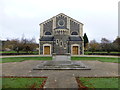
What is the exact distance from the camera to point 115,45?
45188 mm

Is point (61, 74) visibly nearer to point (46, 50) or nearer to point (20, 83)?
point (20, 83)

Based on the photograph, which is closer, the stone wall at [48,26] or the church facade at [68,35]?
the church facade at [68,35]

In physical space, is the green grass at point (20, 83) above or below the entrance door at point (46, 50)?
below

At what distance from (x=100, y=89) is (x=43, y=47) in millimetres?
30366

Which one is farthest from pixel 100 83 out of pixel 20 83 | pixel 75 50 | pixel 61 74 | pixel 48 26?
pixel 48 26

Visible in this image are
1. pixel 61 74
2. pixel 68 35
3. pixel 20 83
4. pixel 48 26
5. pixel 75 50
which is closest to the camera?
pixel 20 83

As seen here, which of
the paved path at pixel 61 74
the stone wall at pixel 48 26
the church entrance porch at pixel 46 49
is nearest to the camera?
the paved path at pixel 61 74

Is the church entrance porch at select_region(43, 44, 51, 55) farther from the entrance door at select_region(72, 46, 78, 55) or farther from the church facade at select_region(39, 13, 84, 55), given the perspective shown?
the entrance door at select_region(72, 46, 78, 55)

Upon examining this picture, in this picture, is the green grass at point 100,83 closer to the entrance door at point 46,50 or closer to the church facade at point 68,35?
the church facade at point 68,35

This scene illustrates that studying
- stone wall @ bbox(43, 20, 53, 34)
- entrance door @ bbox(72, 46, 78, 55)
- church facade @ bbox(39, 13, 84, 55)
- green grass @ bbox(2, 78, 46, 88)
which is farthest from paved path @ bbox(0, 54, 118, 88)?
stone wall @ bbox(43, 20, 53, 34)

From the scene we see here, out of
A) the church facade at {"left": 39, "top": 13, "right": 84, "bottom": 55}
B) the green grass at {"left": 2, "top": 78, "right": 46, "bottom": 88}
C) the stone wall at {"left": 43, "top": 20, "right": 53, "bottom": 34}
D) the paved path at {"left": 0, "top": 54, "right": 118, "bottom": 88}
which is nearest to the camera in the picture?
the green grass at {"left": 2, "top": 78, "right": 46, "bottom": 88}

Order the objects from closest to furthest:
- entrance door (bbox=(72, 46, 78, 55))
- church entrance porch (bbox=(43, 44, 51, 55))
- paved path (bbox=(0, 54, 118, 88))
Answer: paved path (bbox=(0, 54, 118, 88))
church entrance porch (bbox=(43, 44, 51, 55))
entrance door (bbox=(72, 46, 78, 55))

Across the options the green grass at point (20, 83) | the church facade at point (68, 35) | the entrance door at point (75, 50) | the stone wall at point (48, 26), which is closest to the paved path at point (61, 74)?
the green grass at point (20, 83)

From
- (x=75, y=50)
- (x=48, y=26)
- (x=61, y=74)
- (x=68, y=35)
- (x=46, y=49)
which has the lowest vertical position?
(x=61, y=74)
